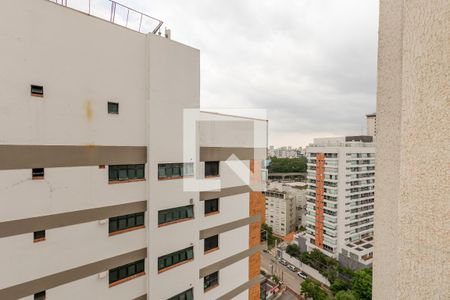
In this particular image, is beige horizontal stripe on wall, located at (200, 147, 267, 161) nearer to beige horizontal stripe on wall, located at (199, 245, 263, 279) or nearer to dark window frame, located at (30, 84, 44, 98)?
beige horizontal stripe on wall, located at (199, 245, 263, 279)

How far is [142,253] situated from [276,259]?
119ft

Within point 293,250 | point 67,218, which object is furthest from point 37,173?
point 293,250

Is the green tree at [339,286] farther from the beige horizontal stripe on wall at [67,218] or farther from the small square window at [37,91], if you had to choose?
the small square window at [37,91]

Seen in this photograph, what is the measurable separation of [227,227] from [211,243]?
3.04 feet

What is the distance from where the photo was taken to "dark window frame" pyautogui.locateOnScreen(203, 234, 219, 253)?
9.12m

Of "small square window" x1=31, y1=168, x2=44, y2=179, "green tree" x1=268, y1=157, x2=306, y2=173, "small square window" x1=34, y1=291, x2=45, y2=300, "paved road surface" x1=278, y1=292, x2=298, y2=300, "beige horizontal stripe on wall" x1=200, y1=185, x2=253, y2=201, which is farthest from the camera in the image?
"green tree" x1=268, y1=157, x2=306, y2=173

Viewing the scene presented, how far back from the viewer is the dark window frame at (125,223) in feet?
22.4

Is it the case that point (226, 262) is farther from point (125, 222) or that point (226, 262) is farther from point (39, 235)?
point (39, 235)

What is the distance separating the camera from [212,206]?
30.8 ft

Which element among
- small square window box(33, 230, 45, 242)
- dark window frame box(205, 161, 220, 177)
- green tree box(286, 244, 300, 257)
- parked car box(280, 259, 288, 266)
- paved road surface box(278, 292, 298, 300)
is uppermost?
dark window frame box(205, 161, 220, 177)

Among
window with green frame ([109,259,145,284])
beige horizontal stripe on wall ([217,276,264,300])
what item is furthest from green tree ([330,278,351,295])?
window with green frame ([109,259,145,284])

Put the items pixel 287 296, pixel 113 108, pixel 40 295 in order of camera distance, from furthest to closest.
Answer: pixel 287 296 → pixel 113 108 → pixel 40 295

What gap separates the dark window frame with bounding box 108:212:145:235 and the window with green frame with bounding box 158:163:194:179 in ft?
4.69

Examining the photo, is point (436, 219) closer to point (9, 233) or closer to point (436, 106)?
point (436, 106)
